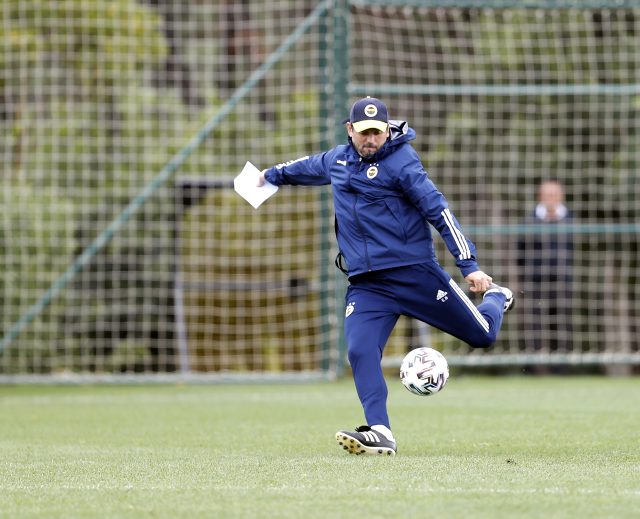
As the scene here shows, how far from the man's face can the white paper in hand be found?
920mm

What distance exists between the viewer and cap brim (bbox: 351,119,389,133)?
23.7ft

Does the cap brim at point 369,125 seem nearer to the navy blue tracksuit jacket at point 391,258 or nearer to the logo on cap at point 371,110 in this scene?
the logo on cap at point 371,110

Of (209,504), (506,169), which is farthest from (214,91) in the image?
(209,504)

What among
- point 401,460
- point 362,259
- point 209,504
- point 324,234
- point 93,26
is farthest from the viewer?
point 93,26

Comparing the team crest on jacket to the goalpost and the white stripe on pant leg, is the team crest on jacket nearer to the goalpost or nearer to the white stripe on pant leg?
the white stripe on pant leg

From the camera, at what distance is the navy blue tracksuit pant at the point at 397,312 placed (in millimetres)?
7387

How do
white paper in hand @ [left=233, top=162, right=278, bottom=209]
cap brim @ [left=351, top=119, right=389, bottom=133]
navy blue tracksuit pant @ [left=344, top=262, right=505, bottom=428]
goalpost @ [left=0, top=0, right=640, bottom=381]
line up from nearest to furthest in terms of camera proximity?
cap brim @ [left=351, top=119, right=389, bottom=133], navy blue tracksuit pant @ [left=344, top=262, right=505, bottom=428], white paper in hand @ [left=233, top=162, right=278, bottom=209], goalpost @ [left=0, top=0, right=640, bottom=381]

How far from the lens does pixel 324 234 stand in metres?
13.7

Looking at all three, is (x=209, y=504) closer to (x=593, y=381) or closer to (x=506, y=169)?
(x=593, y=381)

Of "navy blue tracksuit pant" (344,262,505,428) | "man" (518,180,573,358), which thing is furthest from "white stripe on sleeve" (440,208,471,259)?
"man" (518,180,573,358)

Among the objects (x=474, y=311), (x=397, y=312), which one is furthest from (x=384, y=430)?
(x=474, y=311)

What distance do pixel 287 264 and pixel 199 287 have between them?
36.6 inches

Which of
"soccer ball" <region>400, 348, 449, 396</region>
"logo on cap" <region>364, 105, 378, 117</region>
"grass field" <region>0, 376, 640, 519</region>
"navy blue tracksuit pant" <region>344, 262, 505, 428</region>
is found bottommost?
"grass field" <region>0, 376, 640, 519</region>

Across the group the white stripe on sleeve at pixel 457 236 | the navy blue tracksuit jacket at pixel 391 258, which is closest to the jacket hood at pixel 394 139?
the navy blue tracksuit jacket at pixel 391 258
